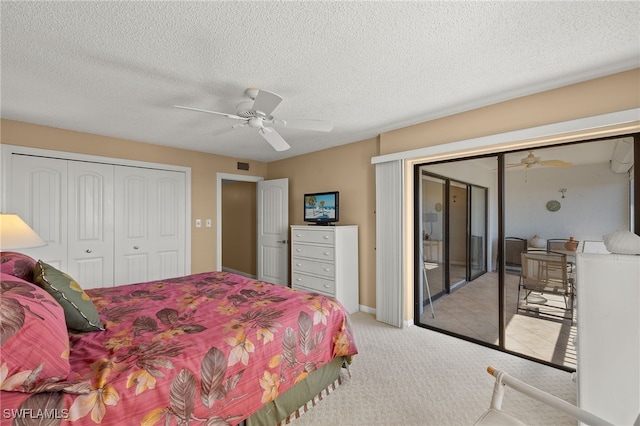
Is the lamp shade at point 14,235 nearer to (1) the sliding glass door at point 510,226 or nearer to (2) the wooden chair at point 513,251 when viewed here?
(1) the sliding glass door at point 510,226

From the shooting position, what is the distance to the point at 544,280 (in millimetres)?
2684

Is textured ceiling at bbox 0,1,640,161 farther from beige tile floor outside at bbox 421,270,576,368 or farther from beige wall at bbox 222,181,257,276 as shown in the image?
beige wall at bbox 222,181,257,276

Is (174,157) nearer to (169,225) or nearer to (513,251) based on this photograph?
(169,225)

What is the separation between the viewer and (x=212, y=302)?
2.06 m

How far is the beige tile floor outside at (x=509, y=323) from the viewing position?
2.55m

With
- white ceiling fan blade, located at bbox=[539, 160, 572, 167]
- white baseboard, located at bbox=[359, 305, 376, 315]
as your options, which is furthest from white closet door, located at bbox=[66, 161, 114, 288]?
white ceiling fan blade, located at bbox=[539, 160, 572, 167]

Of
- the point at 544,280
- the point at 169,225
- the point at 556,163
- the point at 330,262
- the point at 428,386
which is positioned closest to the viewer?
the point at 428,386

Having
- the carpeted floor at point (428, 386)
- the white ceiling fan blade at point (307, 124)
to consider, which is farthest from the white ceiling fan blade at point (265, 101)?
the carpeted floor at point (428, 386)

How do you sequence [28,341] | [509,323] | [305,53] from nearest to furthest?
[28,341]
[305,53]
[509,323]

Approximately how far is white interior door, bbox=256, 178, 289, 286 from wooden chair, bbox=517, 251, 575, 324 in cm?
328

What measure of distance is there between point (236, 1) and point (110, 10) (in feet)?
2.20

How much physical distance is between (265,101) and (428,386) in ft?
8.12

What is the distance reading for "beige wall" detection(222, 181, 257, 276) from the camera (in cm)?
573

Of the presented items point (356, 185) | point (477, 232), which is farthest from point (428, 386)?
point (356, 185)
